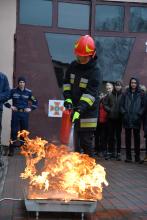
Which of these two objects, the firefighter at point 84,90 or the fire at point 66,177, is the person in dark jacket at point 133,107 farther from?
the fire at point 66,177

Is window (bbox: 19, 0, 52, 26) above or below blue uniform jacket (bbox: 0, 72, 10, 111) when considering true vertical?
above

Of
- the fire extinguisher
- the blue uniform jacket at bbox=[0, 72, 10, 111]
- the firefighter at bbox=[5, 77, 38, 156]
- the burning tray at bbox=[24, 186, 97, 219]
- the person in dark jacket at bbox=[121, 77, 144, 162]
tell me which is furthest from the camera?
the firefighter at bbox=[5, 77, 38, 156]

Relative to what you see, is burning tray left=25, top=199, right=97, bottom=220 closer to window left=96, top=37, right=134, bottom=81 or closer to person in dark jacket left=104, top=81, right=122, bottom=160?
person in dark jacket left=104, top=81, right=122, bottom=160

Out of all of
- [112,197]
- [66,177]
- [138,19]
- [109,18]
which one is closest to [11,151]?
[109,18]

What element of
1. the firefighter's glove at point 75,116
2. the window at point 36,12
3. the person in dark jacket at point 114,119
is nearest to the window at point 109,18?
the window at point 36,12

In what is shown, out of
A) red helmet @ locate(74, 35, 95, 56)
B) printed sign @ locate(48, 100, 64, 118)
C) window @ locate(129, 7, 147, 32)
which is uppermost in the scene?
window @ locate(129, 7, 147, 32)

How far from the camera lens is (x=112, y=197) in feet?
24.9

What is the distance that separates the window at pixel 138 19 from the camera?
14.9 m

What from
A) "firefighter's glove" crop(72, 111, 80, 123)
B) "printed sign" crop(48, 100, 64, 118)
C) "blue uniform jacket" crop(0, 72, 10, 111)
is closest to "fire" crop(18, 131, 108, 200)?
"firefighter's glove" crop(72, 111, 80, 123)

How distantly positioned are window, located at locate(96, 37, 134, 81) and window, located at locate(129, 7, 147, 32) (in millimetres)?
371

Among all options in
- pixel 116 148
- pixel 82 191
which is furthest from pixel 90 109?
pixel 116 148

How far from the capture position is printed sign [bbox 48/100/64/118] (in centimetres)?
1455

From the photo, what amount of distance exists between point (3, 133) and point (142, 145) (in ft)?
13.2

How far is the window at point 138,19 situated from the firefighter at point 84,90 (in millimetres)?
8050
